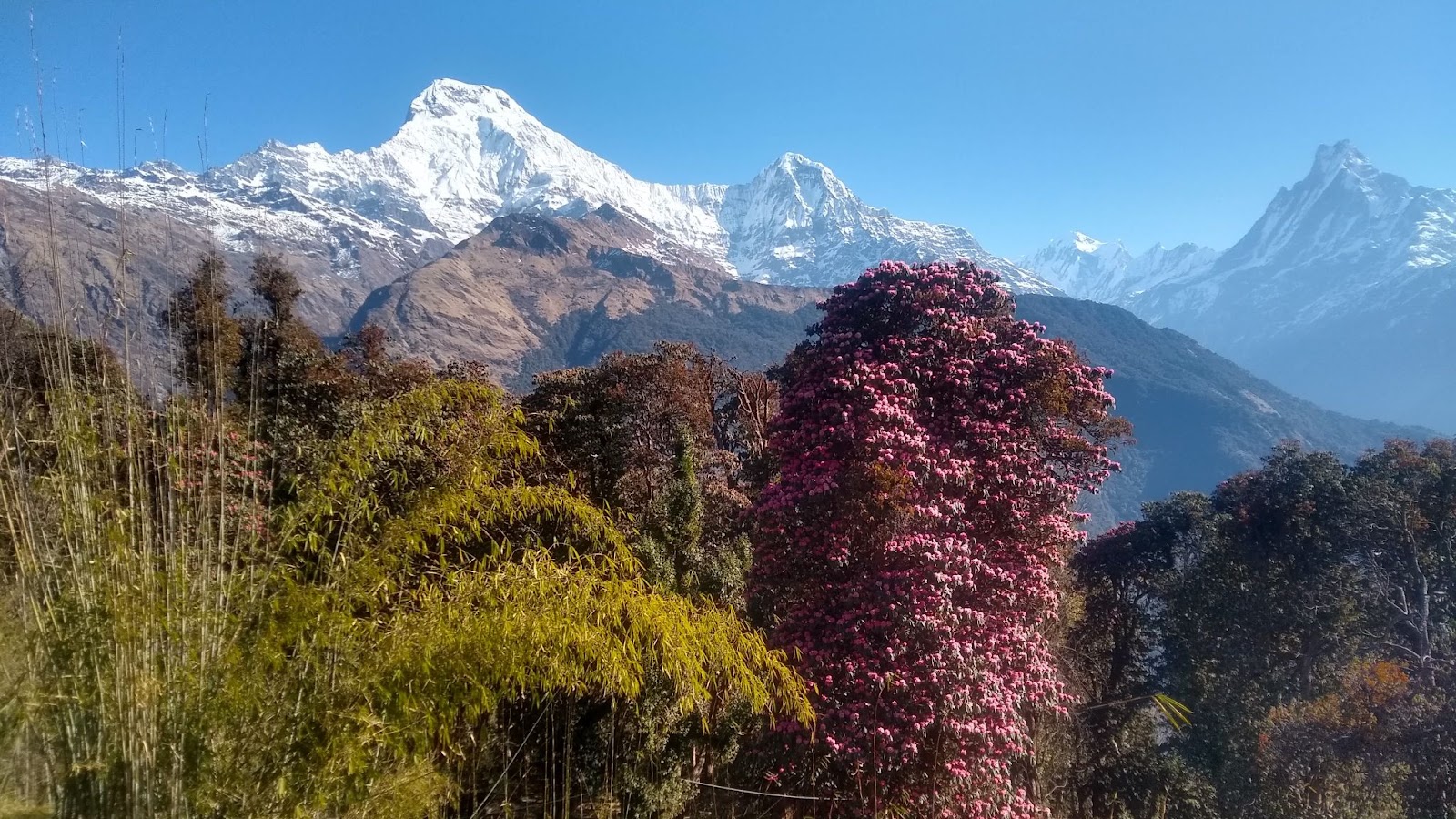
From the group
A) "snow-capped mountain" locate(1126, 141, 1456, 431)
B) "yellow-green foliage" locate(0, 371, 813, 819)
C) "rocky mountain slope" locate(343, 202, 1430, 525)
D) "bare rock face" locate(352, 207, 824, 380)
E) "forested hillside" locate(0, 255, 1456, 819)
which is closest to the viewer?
"yellow-green foliage" locate(0, 371, 813, 819)

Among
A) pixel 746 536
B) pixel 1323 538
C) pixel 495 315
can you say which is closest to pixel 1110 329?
pixel 495 315

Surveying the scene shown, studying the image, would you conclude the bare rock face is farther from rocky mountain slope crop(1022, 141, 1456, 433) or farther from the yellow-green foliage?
rocky mountain slope crop(1022, 141, 1456, 433)

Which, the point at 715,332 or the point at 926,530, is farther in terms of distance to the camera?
the point at 715,332

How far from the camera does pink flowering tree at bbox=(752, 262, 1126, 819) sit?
15.4 feet

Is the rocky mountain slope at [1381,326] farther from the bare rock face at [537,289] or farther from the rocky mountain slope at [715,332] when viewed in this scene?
the bare rock face at [537,289]

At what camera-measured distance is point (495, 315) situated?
11294 centimetres

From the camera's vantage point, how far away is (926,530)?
16.2 ft

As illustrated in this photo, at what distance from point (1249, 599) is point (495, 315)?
10958cm

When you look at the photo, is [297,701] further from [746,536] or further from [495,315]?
[495,315]

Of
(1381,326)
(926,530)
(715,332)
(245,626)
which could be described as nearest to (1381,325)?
(1381,326)

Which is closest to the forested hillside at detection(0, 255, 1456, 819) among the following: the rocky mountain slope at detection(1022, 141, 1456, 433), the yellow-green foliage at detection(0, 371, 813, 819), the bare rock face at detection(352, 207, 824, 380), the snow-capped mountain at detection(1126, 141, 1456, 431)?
the yellow-green foliage at detection(0, 371, 813, 819)

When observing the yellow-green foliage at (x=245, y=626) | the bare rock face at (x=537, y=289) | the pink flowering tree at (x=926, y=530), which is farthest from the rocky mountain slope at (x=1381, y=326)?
the yellow-green foliage at (x=245, y=626)

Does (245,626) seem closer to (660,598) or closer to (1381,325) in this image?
(660,598)

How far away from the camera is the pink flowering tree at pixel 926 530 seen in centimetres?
469
